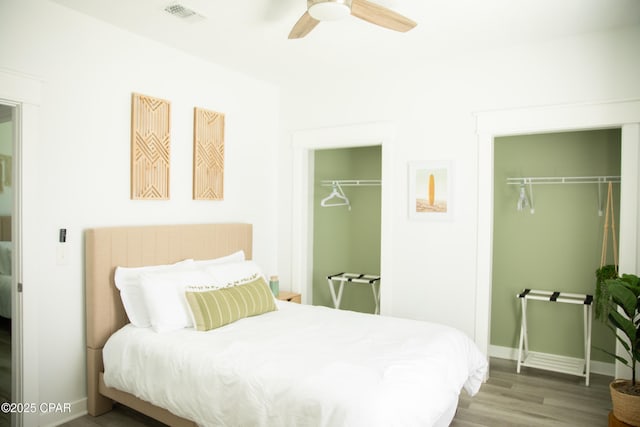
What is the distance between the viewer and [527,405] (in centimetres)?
321

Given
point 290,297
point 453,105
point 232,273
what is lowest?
point 290,297

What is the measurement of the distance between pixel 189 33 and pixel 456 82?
7.16 feet

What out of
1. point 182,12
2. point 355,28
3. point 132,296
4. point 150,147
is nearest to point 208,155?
point 150,147

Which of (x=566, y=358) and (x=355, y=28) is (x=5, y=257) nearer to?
(x=355, y=28)

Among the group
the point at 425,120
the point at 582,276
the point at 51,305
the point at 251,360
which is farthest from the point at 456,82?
the point at 51,305

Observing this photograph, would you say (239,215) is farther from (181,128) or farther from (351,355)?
(351,355)

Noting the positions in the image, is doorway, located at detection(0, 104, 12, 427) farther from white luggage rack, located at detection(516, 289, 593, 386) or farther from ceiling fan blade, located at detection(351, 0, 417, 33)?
white luggage rack, located at detection(516, 289, 593, 386)

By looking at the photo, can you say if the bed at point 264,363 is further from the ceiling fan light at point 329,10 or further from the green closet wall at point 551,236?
the ceiling fan light at point 329,10

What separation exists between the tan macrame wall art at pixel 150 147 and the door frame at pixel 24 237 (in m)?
0.67

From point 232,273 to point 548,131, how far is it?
2682 millimetres

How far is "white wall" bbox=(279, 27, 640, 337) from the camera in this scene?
3256 millimetres

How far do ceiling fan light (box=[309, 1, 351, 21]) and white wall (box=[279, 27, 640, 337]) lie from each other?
168 cm

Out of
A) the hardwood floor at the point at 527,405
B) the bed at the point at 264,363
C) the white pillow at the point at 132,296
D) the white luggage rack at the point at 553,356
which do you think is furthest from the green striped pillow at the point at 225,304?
the white luggage rack at the point at 553,356

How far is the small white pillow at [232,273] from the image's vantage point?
3348 millimetres
